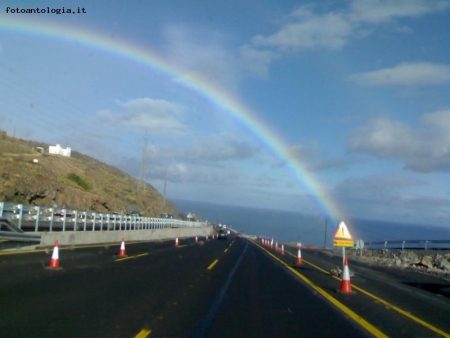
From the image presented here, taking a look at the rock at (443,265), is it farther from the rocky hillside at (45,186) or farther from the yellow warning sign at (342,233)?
the rocky hillside at (45,186)

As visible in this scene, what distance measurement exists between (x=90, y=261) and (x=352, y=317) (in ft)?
40.2

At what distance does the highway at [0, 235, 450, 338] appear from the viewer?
9320 mm

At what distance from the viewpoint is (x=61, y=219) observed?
28719mm

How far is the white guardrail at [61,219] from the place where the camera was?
24.5 metres

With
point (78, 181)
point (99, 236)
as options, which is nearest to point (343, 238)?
point (99, 236)

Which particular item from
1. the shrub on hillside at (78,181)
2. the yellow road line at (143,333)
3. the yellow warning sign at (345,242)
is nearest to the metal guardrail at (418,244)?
the yellow warning sign at (345,242)

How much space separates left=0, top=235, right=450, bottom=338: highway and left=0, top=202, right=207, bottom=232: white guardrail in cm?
486

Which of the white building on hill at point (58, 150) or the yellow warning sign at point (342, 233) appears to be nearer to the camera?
the yellow warning sign at point (342, 233)

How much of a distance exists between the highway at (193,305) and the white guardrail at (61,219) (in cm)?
486

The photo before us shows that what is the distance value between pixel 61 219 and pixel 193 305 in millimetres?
18576

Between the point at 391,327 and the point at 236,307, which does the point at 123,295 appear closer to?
the point at 236,307

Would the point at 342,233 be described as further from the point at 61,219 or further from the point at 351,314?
the point at 61,219

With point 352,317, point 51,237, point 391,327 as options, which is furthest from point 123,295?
point 51,237

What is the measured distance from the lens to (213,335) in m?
8.92
